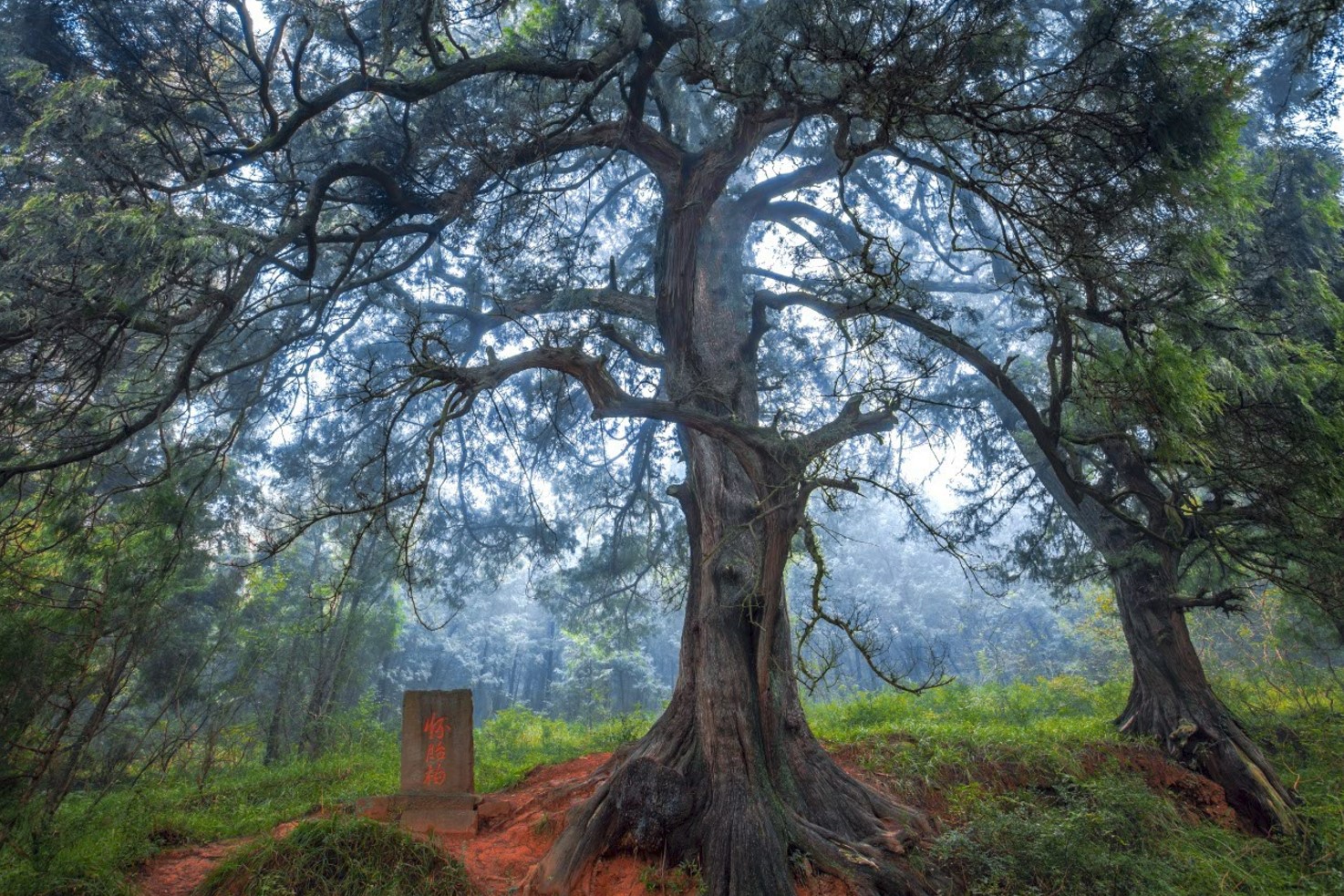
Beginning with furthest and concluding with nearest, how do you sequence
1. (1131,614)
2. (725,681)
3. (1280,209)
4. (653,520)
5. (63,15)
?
(653,520), (1131,614), (1280,209), (725,681), (63,15)

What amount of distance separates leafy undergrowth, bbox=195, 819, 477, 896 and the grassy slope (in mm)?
758

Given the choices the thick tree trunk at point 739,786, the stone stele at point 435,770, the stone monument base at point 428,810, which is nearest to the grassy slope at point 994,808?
the thick tree trunk at point 739,786

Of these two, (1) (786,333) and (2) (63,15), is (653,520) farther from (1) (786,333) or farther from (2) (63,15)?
(2) (63,15)

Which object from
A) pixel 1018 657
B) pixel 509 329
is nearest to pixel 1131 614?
pixel 509 329

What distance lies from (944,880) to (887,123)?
4483 mm

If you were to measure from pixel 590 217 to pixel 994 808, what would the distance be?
698cm

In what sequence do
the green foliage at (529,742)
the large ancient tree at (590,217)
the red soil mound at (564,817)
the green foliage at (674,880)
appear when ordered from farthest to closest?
the green foliage at (529,742), the red soil mound at (564,817), the green foliage at (674,880), the large ancient tree at (590,217)

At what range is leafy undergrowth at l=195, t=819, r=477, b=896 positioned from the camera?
13.0 feet

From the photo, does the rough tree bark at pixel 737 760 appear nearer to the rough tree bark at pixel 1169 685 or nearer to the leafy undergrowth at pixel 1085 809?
the leafy undergrowth at pixel 1085 809

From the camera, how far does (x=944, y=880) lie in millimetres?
4184

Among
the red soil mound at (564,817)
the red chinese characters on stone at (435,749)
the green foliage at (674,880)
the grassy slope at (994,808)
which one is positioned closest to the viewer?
the grassy slope at (994,808)

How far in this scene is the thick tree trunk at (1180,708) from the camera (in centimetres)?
586

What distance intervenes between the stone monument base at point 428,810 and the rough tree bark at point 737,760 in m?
1.42

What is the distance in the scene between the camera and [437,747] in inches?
238
